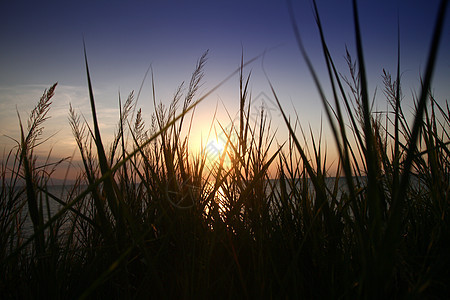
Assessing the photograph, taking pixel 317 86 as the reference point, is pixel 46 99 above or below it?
above

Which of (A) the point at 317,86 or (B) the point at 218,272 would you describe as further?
(B) the point at 218,272

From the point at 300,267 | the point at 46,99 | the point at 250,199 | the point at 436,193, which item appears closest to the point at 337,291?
the point at 300,267

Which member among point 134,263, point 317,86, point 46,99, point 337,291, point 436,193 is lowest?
point 337,291

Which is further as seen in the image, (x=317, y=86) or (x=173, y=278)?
(x=173, y=278)

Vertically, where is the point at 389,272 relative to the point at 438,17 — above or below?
below

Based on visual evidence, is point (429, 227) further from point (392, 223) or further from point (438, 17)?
point (438, 17)

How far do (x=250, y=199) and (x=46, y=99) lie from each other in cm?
121

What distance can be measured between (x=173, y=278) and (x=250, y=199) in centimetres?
51

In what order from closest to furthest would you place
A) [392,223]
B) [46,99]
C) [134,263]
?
[392,223] < [134,263] < [46,99]

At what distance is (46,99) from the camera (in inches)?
56.6

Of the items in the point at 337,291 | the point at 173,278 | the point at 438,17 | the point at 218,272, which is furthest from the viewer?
the point at 218,272

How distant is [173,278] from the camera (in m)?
1.02

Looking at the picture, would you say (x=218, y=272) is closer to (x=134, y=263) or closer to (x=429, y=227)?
(x=134, y=263)

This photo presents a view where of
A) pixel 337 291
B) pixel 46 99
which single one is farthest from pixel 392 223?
pixel 46 99
